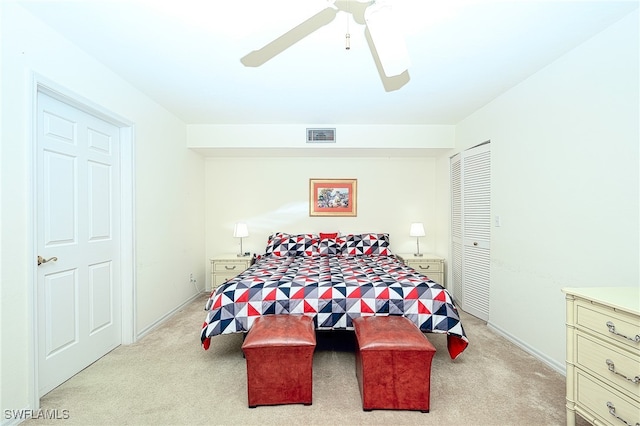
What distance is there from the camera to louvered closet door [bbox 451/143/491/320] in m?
3.17

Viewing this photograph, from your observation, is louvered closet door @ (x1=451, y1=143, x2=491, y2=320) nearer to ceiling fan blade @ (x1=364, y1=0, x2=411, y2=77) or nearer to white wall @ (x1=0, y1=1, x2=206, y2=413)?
ceiling fan blade @ (x1=364, y1=0, x2=411, y2=77)

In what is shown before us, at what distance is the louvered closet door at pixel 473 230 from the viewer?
3170 millimetres

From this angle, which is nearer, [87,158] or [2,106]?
[2,106]

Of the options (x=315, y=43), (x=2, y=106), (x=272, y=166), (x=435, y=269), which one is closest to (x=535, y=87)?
(x=315, y=43)

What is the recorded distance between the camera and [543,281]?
2371 mm

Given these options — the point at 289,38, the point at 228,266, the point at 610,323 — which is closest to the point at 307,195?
the point at 228,266

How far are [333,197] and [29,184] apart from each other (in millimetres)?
3356

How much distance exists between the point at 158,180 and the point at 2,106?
1.59 metres

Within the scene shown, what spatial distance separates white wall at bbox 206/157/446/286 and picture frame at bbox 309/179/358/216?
7 centimetres

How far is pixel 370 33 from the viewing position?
4.71 feet

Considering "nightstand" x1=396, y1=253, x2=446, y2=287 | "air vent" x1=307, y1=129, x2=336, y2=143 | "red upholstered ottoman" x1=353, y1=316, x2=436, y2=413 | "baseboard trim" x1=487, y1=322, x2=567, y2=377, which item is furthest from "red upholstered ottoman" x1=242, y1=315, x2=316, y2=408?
"air vent" x1=307, y1=129, x2=336, y2=143

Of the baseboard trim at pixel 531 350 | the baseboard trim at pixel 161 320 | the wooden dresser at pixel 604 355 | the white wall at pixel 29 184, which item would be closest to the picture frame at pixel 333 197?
the white wall at pixel 29 184

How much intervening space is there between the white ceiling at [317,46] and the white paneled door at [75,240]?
64 cm

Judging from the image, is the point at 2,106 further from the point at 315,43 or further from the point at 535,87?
the point at 535,87
